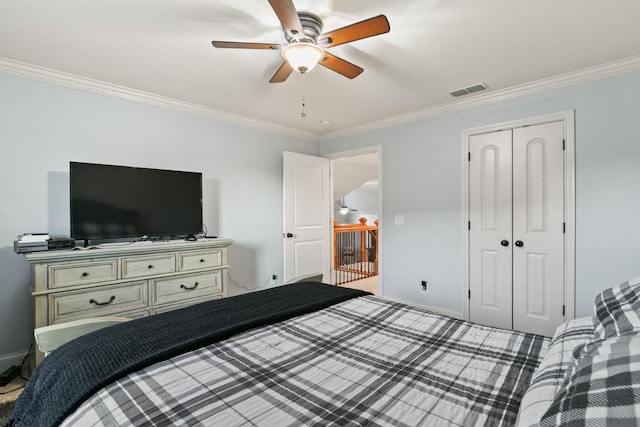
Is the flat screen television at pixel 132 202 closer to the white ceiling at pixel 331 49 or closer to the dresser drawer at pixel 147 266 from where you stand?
the dresser drawer at pixel 147 266

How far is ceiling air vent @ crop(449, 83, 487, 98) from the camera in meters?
2.91

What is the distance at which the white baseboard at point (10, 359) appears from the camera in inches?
93.8

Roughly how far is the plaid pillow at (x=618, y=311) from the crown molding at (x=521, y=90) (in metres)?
2.37

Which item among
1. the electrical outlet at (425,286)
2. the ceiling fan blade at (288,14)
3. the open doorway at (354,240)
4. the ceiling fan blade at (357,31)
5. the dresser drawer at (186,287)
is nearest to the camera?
the ceiling fan blade at (288,14)

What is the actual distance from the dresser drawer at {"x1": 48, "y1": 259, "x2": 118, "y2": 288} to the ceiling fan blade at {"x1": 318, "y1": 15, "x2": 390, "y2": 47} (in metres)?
2.23

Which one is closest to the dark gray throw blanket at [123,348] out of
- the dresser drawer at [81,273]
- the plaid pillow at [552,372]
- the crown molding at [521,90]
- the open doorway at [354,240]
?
the plaid pillow at [552,372]

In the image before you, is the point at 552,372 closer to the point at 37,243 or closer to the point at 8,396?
the point at 37,243

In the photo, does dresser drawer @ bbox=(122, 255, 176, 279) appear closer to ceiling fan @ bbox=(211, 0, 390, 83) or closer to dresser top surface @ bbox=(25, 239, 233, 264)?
dresser top surface @ bbox=(25, 239, 233, 264)

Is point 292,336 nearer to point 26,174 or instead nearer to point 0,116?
point 26,174

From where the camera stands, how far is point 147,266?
2549 mm

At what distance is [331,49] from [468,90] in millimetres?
1568

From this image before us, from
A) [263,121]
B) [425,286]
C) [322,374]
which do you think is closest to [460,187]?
[425,286]

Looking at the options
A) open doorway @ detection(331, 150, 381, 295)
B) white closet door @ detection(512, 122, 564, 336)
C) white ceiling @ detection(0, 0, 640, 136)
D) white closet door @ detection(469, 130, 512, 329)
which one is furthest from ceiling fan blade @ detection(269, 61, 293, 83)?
open doorway @ detection(331, 150, 381, 295)

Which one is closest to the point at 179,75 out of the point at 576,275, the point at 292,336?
the point at 292,336
